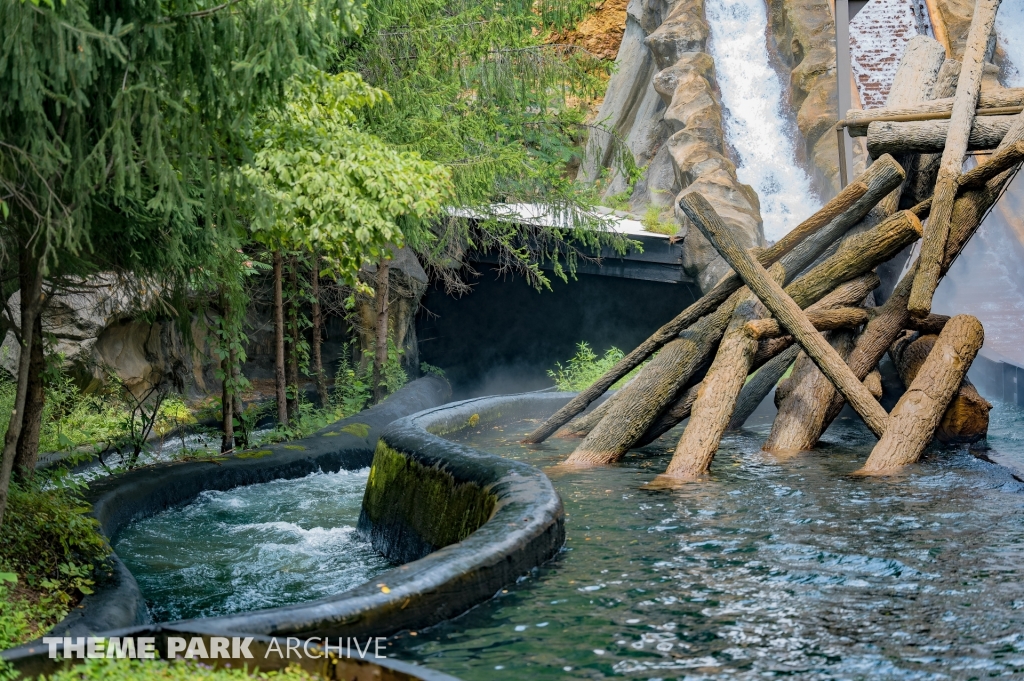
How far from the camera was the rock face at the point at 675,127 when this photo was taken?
15.6 m

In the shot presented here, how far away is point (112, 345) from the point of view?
13.1 m

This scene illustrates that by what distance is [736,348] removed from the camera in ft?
29.7

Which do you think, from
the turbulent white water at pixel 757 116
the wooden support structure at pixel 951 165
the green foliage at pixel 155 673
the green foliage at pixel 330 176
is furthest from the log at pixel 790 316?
the turbulent white water at pixel 757 116

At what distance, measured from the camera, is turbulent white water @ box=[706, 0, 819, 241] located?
18953 millimetres

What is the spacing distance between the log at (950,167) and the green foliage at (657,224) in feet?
20.9

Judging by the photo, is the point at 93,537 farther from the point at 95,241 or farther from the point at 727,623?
the point at 727,623

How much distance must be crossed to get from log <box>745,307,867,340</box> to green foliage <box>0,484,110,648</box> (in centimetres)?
595

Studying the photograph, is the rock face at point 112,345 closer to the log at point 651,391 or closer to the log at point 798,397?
the log at point 651,391

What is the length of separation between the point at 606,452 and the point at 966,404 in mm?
3552

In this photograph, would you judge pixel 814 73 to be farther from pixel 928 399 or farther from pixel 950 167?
pixel 928 399

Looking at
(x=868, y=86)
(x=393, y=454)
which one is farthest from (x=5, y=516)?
(x=868, y=86)

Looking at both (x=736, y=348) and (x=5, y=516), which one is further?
(x=736, y=348)

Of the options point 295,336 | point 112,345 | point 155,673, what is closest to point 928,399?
point 155,673

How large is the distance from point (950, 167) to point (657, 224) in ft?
25.0
